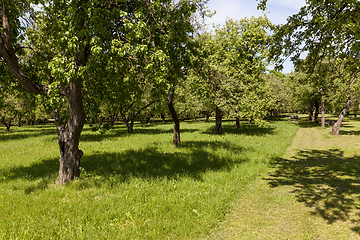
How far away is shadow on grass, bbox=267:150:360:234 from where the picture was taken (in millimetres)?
6440

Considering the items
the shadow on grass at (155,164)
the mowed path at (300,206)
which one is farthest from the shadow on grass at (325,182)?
the shadow on grass at (155,164)

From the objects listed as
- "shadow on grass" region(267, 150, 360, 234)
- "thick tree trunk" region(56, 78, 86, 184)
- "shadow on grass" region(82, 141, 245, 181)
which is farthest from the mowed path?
"thick tree trunk" region(56, 78, 86, 184)

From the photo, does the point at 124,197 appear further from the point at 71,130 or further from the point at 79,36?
the point at 79,36

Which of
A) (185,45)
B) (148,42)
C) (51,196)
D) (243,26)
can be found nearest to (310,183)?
(185,45)

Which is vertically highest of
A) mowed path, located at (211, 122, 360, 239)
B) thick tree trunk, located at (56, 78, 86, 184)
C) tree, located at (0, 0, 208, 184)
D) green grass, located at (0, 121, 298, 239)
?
tree, located at (0, 0, 208, 184)

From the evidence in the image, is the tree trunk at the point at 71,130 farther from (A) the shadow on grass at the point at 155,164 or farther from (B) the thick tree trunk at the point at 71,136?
(A) the shadow on grass at the point at 155,164

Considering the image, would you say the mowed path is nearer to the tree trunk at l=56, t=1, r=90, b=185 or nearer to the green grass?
the green grass

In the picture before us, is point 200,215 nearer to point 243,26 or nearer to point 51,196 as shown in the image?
point 51,196

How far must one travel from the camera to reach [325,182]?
29.1 ft

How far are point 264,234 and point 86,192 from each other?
5.86m

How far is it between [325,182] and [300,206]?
120 inches

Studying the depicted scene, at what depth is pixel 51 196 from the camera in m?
6.99

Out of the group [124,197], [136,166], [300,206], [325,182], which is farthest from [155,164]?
[325,182]

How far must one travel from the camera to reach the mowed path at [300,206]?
17.8 ft
